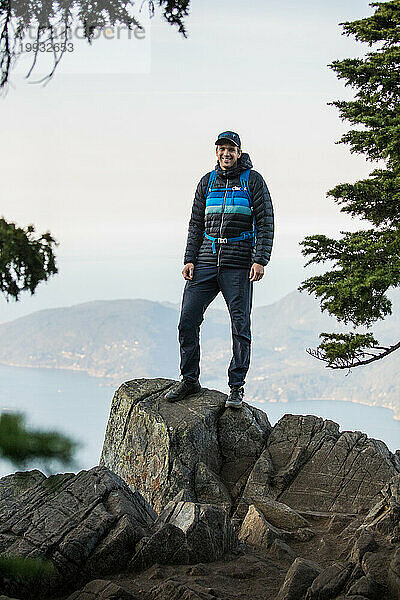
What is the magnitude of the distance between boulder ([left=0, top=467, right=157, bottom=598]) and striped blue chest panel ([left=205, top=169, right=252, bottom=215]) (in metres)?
2.79

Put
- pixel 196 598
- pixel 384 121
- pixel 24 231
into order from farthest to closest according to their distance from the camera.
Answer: pixel 384 121, pixel 196 598, pixel 24 231

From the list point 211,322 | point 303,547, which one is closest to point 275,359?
point 211,322

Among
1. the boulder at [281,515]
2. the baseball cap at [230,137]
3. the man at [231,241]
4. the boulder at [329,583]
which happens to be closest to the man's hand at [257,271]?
the man at [231,241]

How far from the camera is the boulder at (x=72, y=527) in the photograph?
429 cm

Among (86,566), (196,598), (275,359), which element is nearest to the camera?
(196,598)

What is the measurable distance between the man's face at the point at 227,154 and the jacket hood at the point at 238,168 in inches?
1.9

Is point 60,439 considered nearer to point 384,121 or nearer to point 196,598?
point 196,598

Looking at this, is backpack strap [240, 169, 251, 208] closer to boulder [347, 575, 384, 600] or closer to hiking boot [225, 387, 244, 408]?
hiking boot [225, 387, 244, 408]

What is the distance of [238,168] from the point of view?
6.75 metres

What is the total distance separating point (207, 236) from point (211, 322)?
933 inches

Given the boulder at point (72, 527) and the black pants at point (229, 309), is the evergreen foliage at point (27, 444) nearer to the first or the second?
the boulder at point (72, 527)

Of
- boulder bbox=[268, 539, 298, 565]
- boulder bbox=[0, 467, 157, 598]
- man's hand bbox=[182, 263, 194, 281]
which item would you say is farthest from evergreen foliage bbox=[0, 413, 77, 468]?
man's hand bbox=[182, 263, 194, 281]

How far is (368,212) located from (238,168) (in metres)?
2.89

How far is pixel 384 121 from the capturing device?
8.55 m
